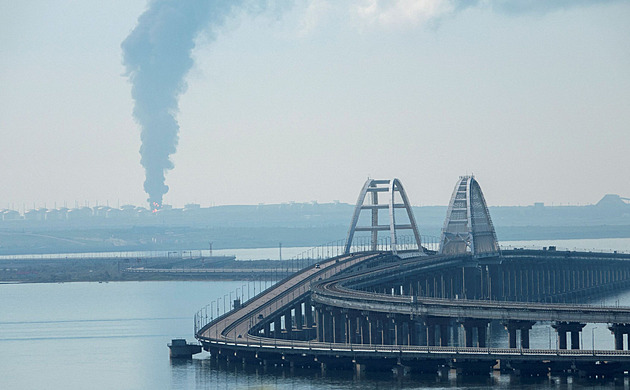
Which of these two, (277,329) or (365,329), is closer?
(365,329)

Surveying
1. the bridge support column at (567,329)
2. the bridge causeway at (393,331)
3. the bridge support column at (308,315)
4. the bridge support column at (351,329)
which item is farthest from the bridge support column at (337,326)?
the bridge support column at (567,329)

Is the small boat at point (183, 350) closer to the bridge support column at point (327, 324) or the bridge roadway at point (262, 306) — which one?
the bridge roadway at point (262, 306)

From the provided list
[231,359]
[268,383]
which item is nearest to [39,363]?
[231,359]

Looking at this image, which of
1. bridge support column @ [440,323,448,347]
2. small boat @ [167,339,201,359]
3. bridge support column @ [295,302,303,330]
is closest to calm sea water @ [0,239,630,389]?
small boat @ [167,339,201,359]

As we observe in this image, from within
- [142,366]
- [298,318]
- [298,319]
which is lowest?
[142,366]

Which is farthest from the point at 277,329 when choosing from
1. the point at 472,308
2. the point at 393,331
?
the point at 472,308

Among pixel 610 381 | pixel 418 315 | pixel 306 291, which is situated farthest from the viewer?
pixel 306 291

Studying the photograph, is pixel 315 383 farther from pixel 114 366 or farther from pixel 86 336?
pixel 86 336

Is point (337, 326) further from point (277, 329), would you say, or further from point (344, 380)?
point (344, 380)
